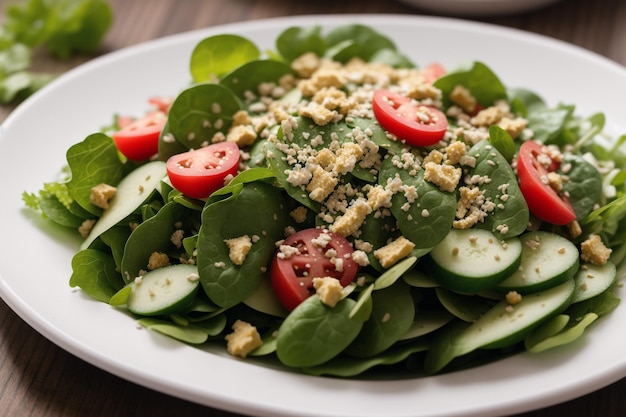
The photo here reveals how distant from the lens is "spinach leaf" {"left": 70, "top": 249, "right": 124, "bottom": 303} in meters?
2.29

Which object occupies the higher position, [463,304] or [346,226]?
A: [346,226]

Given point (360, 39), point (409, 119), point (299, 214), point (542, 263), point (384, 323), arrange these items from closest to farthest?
1. point (384, 323)
2. point (542, 263)
3. point (299, 214)
4. point (409, 119)
5. point (360, 39)

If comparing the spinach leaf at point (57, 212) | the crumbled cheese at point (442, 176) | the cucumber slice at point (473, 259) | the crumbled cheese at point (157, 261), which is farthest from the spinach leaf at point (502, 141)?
the spinach leaf at point (57, 212)

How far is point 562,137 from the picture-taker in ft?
9.44

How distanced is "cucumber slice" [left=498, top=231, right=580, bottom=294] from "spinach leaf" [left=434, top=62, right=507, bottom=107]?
714mm

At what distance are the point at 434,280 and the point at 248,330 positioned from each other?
22.9 inches

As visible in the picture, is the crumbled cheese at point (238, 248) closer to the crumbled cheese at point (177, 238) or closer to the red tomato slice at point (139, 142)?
the crumbled cheese at point (177, 238)

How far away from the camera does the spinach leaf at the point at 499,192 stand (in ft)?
7.59

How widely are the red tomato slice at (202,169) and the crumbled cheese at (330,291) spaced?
1.69 feet

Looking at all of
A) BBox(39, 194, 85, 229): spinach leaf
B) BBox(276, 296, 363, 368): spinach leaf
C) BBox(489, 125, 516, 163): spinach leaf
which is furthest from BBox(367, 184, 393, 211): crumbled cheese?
BBox(39, 194, 85, 229): spinach leaf

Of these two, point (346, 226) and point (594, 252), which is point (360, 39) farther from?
point (594, 252)

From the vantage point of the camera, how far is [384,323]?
2.15 meters

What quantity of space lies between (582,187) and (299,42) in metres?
1.33

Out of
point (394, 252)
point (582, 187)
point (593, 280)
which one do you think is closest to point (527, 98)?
point (582, 187)
